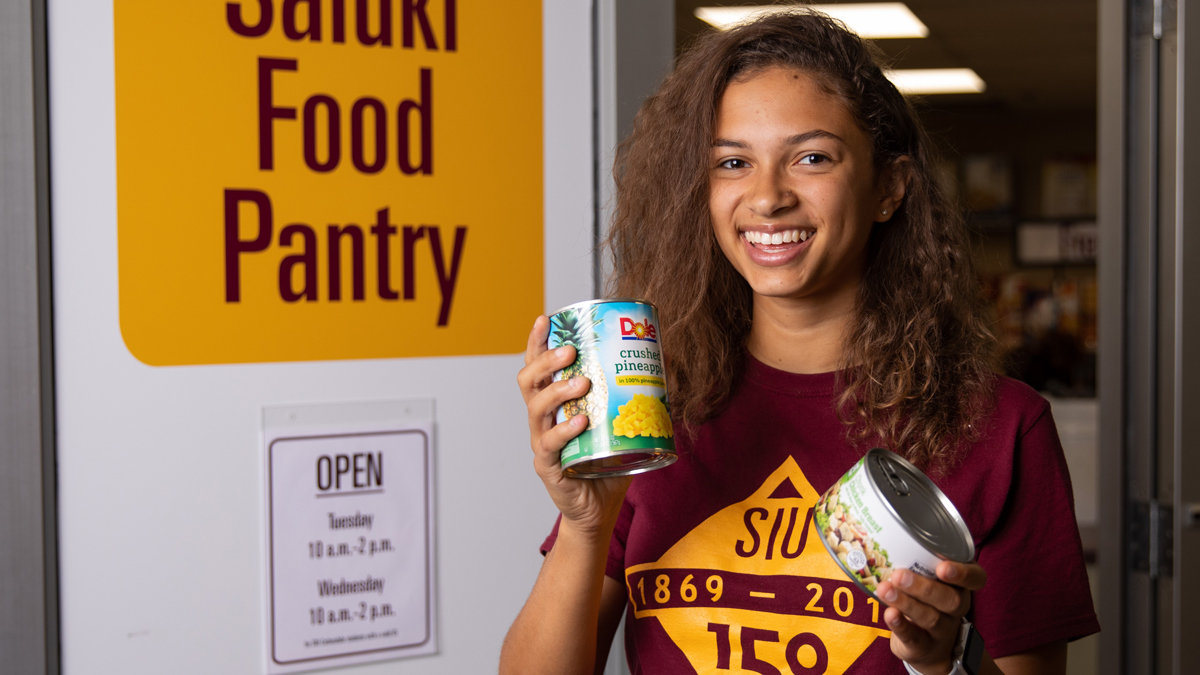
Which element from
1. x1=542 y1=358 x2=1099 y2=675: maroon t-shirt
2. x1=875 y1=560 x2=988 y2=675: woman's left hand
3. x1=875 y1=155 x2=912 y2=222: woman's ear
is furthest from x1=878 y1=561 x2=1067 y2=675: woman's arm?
x1=875 y1=155 x2=912 y2=222: woman's ear

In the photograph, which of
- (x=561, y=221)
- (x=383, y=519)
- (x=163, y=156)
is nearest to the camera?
(x=163, y=156)

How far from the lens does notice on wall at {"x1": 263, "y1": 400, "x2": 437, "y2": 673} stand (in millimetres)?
1253

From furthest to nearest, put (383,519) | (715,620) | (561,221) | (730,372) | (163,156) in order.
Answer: (561,221)
(383,519)
(163,156)
(730,372)
(715,620)

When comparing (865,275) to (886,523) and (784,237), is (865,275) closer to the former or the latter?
(784,237)

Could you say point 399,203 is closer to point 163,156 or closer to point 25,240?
point 163,156

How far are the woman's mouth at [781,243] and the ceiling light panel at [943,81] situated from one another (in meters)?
4.54

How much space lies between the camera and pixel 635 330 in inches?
31.3

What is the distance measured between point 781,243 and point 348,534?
2.40 ft

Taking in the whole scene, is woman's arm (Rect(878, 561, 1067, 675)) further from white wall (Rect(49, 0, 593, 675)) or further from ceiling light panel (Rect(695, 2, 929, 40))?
ceiling light panel (Rect(695, 2, 929, 40))

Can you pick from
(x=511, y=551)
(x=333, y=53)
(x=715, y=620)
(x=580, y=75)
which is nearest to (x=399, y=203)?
(x=333, y=53)

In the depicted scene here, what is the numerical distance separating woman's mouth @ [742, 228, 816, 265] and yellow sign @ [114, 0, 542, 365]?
56cm

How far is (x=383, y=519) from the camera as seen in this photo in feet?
4.31

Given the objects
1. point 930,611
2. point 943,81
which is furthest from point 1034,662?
point 943,81

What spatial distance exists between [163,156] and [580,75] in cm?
61
